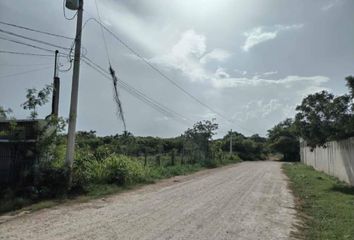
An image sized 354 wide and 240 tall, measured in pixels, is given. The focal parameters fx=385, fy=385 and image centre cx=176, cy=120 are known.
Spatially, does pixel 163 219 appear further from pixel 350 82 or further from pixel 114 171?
pixel 350 82

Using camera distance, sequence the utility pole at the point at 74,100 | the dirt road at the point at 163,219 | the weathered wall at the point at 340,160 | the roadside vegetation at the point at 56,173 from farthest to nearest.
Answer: the weathered wall at the point at 340,160 < the utility pole at the point at 74,100 < the roadside vegetation at the point at 56,173 < the dirt road at the point at 163,219

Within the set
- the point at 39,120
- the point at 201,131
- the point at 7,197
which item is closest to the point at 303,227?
the point at 7,197

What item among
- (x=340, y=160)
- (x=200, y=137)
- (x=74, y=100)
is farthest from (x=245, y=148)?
(x=74, y=100)

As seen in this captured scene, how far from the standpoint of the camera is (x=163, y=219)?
9414 millimetres

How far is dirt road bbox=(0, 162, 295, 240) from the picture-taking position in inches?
308

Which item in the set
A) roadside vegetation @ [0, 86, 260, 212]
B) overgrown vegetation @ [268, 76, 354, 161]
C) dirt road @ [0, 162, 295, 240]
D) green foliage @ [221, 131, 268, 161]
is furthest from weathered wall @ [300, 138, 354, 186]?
green foliage @ [221, 131, 268, 161]

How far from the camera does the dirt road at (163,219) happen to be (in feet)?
25.6

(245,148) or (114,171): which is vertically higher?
(245,148)

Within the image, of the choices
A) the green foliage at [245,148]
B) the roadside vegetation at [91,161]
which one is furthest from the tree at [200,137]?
the green foliage at [245,148]

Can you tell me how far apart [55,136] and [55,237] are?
7069mm

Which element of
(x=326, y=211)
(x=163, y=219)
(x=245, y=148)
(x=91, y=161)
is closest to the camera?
(x=163, y=219)

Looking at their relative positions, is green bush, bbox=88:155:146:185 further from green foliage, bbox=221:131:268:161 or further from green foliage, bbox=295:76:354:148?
green foliage, bbox=221:131:268:161

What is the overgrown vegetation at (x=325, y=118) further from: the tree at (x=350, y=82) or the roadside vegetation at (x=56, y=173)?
the roadside vegetation at (x=56, y=173)

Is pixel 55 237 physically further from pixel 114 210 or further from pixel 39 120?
pixel 39 120
